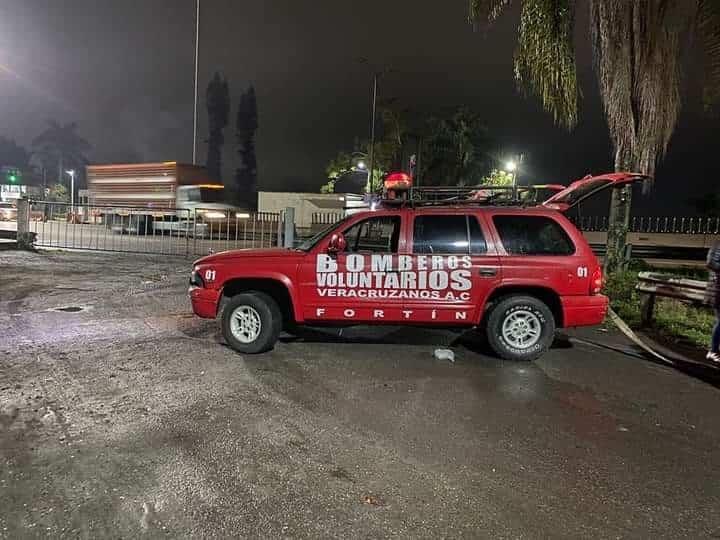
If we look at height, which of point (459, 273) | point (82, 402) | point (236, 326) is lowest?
point (82, 402)

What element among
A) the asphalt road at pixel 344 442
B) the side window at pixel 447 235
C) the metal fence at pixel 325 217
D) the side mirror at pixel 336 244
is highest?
the metal fence at pixel 325 217

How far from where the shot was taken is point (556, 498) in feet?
10.5

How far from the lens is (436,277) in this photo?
6.15 m

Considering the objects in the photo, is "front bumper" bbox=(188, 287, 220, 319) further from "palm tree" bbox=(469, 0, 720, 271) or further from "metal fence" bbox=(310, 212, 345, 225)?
"metal fence" bbox=(310, 212, 345, 225)

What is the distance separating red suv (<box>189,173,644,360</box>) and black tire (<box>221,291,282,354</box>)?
12 millimetres

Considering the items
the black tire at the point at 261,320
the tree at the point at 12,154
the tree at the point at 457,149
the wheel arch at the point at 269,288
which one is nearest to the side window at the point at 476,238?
the wheel arch at the point at 269,288

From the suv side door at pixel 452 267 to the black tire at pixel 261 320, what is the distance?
1.55 metres

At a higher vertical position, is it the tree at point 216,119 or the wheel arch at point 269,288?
the tree at point 216,119

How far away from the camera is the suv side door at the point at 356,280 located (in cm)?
618

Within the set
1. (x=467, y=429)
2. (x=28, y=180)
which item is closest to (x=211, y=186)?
(x=467, y=429)

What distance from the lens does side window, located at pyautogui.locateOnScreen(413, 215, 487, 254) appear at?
20.3ft

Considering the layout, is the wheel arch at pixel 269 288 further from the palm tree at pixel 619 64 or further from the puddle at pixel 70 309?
the palm tree at pixel 619 64

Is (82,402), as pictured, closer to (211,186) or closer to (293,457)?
(293,457)

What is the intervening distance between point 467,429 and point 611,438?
1.10 m
